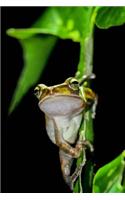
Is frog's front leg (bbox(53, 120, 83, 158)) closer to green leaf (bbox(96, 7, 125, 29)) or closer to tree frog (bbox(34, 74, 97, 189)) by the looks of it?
tree frog (bbox(34, 74, 97, 189))

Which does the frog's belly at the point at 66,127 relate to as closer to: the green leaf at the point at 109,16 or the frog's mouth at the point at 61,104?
the frog's mouth at the point at 61,104

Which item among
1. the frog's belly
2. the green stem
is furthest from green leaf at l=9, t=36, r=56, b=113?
the green stem

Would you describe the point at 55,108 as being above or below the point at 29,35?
below

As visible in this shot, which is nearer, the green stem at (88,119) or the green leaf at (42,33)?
the green stem at (88,119)

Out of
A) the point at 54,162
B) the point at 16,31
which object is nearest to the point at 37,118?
the point at 54,162

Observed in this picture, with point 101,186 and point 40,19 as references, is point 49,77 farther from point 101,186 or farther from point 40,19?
point 101,186

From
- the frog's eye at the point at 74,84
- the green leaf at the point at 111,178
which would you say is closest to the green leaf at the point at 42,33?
the frog's eye at the point at 74,84

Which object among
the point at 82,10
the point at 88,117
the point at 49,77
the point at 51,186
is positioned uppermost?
the point at 82,10
